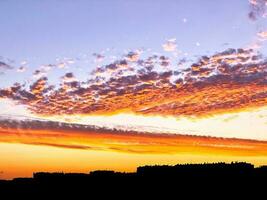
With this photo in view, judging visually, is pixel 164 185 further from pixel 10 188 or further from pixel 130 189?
pixel 10 188

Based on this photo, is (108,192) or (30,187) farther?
(30,187)

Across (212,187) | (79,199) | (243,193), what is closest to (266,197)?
(243,193)

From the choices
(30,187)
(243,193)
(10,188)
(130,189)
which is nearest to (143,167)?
(130,189)

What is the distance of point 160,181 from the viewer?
86.4ft

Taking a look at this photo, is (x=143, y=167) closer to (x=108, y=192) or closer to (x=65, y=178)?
(x=108, y=192)

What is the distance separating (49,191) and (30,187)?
2.38 metres

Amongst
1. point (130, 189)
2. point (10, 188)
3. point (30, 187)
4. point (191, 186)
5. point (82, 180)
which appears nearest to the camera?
point (191, 186)

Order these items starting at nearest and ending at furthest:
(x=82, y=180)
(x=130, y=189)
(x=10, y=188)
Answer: (x=130, y=189)
(x=82, y=180)
(x=10, y=188)

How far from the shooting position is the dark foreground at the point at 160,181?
80.3 feet

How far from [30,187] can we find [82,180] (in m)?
4.93

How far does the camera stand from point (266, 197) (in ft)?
76.3

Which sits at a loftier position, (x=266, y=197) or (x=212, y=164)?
(x=212, y=164)

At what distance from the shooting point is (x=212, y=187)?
80.3ft

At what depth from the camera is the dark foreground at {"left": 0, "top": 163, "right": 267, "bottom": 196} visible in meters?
24.5
